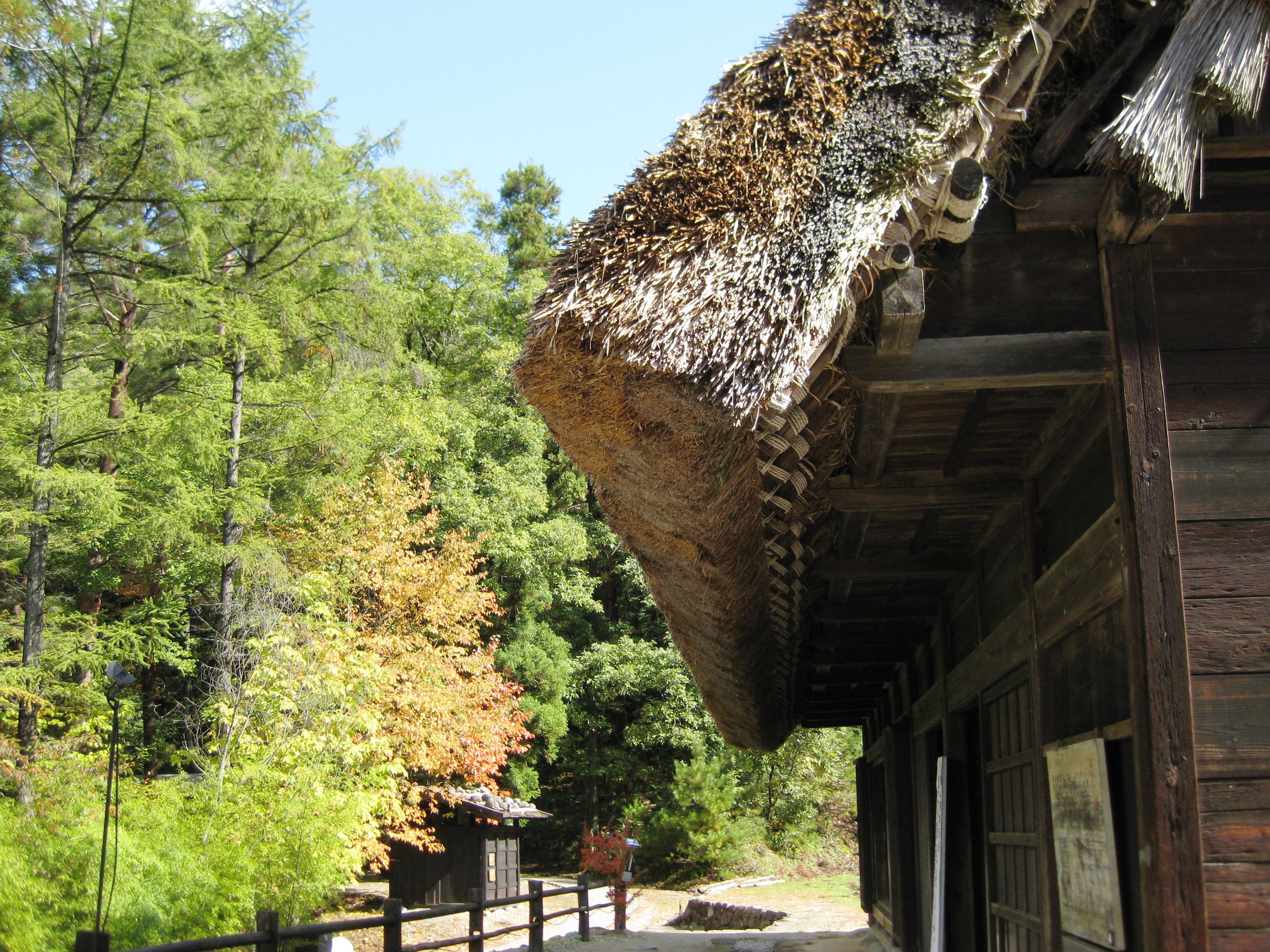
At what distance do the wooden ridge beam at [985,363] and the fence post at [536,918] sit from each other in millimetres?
7843

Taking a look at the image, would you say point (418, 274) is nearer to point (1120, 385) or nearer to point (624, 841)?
point (624, 841)

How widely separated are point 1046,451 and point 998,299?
0.94 m

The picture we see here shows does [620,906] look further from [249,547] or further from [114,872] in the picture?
[114,872]

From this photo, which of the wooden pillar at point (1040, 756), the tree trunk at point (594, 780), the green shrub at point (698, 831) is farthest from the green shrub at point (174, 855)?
the tree trunk at point (594, 780)

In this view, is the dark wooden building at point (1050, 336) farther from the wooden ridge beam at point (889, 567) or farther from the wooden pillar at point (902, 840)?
the wooden pillar at point (902, 840)

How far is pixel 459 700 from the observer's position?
14.8 metres

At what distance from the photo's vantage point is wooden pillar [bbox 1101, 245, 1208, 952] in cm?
237

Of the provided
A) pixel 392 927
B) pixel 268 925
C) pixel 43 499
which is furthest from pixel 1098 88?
pixel 43 499

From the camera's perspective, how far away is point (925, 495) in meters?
3.85

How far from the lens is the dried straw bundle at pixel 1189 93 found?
251cm

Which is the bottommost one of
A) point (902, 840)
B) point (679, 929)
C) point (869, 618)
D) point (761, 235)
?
point (679, 929)

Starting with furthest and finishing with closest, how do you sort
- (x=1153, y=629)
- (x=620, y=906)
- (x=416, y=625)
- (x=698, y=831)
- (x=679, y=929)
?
(x=698, y=831)
(x=416, y=625)
(x=679, y=929)
(x=620, y=906)
(x=1153, y=629)

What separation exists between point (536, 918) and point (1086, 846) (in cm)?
763

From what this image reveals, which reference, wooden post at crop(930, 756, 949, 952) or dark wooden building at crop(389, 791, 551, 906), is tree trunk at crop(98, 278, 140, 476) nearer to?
dark wooden building at crop(389, 791, 551, 906)
